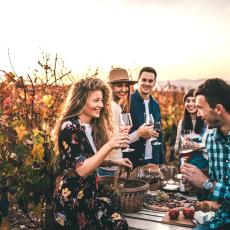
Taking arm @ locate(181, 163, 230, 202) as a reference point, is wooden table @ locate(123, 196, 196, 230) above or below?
below

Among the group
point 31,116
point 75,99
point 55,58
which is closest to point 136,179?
point 75,99

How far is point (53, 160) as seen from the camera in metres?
3.94

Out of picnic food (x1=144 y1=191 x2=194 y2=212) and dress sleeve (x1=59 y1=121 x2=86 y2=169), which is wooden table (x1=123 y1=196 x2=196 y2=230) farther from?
dress sleeve (x1=59 y1=121 x2=86 y2=169)

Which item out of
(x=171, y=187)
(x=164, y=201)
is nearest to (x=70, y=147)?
(x=164, y=201)

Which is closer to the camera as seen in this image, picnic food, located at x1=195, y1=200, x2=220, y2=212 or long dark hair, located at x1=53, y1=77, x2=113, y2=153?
picnic food, located at x1=195, y1=200, x2=220, y2=212

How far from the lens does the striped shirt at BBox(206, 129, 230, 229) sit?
2879 mm

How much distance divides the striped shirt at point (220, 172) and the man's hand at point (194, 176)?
11 cm

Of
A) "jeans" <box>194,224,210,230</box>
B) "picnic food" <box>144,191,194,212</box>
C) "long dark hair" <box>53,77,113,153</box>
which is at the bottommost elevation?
"picnic food" <box>144,191,194,212</box>

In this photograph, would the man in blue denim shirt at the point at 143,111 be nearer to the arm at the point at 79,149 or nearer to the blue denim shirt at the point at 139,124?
the blue denim shirt at the point at 139,124

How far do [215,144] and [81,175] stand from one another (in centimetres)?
112

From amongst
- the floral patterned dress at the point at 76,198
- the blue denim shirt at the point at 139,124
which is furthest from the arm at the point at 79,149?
the blue denim shirt at the point at 139,124

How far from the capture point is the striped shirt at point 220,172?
9.45 ft

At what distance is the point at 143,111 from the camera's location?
6.04 meters

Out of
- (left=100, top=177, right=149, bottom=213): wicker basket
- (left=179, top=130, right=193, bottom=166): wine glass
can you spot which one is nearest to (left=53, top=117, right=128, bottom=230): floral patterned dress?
(left=100, top=177, right=149, bottom=213): wicker basket
